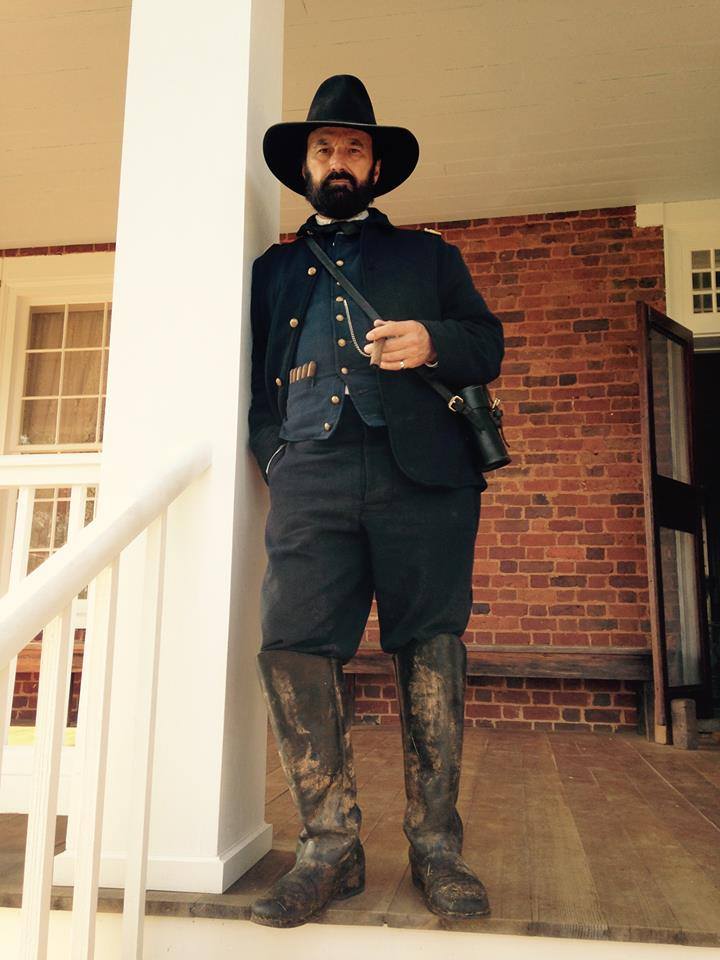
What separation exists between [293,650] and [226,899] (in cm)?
52

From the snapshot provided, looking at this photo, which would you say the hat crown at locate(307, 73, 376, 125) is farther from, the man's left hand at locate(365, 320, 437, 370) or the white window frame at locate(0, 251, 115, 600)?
the white window frame at locate(0, 251, 115, 600)

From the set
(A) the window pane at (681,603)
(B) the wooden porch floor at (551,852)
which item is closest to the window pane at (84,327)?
(B) the wooden porch floor at (551,852)

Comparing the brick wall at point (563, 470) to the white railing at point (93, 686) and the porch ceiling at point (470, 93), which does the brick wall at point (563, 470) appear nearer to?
the porch ceiling at point (470, 93)

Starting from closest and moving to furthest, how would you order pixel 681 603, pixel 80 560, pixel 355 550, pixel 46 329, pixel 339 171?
pixel 80 560, pixel 355 550, pixel 339 171, pixel 681 603, pixel 46 329

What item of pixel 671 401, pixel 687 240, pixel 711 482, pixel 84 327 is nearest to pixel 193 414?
pixel 671 401

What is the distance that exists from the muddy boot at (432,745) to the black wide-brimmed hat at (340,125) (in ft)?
3.83

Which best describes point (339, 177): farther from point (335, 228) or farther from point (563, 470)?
point (563, 470)

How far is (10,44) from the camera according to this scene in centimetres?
389

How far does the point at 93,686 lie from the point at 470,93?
11.5ft

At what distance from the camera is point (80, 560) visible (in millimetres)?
1509

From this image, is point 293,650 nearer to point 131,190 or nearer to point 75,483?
point 75,483

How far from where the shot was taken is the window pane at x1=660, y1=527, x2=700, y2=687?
187 inches

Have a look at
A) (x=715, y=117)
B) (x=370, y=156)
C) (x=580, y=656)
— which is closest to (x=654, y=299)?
(x=715, y=117)

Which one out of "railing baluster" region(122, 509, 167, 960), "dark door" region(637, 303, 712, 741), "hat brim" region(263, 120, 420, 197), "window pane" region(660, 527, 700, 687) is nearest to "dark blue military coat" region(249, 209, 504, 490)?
"hat brim" region(263, 120, 420, 197)
